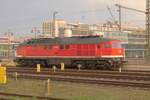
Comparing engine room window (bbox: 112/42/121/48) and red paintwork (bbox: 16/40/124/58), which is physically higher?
engine room window (bbox: 112/42/121/48)

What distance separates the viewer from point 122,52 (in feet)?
131

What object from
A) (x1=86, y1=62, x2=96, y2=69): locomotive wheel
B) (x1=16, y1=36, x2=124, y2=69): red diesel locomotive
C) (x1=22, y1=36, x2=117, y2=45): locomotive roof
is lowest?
(x1=86, y1=62, x2=96, y2=69): locomotive wheel

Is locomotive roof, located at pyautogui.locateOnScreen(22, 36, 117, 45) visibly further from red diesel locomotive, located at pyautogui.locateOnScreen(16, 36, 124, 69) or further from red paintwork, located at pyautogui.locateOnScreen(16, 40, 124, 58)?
red paintwork, located at pyautogui.locateOnScreen(16, 40, 124, 58)

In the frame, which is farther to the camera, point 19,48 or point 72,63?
point 19,48

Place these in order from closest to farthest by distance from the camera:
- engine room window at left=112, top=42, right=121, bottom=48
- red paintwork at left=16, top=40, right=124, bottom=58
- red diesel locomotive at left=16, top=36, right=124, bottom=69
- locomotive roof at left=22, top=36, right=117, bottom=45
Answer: red diesel locomotive at left=16, top=36, right=124, bottom=69, red paintwork at left=16, top=40, right=124, bottom=58, engine room window at left=112, top=42, right=121, bottom=48, locomotive roof at left=22, top=36, right=117, bottom=45

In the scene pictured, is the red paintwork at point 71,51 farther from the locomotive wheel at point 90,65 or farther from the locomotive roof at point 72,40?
the locomotive wheel at point 90,65

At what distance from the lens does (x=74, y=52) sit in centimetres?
4072

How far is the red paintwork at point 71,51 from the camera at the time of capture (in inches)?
1531

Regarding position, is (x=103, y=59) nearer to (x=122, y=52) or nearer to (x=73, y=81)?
(x=122, y=52)

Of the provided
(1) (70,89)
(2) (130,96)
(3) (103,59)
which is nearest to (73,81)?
(1) (70,89)

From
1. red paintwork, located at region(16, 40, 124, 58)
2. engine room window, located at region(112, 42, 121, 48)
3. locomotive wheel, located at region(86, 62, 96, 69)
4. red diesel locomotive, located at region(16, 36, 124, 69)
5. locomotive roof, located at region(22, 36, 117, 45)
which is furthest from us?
locomotive roof, located at region(22, 36, 117, 45)

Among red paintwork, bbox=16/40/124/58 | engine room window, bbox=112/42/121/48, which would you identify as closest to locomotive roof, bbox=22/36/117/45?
red paintwork, bbox=16/40/124/58

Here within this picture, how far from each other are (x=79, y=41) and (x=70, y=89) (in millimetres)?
19547

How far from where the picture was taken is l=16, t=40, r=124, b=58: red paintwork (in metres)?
38.9
